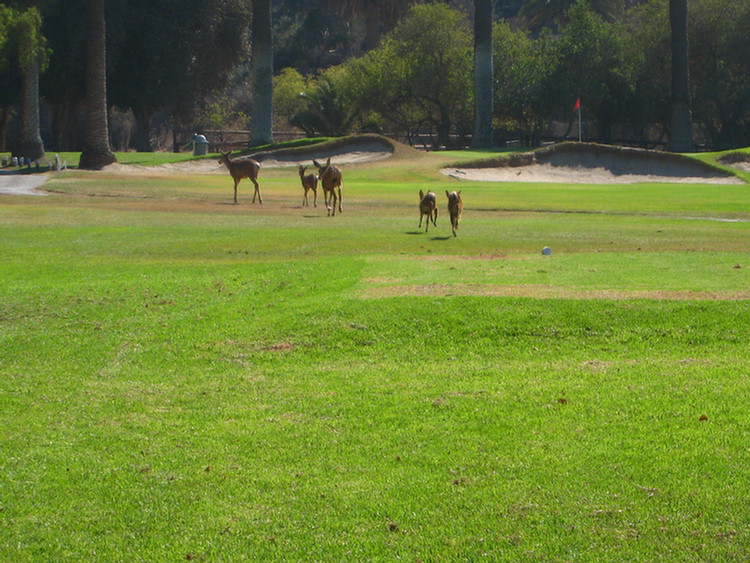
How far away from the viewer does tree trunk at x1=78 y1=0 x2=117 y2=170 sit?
43.4m

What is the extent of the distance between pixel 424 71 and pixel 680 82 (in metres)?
18.0

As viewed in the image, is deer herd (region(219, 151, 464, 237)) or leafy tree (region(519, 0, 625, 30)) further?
leafy tree (region(519, 0, 625, 30))

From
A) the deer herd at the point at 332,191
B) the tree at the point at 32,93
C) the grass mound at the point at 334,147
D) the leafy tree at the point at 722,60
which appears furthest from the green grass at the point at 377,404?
the leafy tree at the point at 722,60

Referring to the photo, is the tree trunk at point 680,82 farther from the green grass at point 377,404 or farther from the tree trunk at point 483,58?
the green grass at point 377,404

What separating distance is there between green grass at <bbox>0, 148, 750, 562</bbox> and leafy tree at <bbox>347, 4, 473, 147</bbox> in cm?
4761

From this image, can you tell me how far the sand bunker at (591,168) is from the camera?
4628 cm

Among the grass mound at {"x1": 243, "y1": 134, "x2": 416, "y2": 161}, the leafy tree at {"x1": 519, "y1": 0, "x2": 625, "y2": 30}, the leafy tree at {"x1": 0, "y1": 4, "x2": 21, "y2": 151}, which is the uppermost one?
the leafy tree at {"x1": 519, "y1": 0, "x2": 625, "y2": 30}

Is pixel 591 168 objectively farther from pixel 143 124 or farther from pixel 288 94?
pixel 288 94

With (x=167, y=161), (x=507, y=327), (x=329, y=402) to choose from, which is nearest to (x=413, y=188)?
(x=167, y=161)

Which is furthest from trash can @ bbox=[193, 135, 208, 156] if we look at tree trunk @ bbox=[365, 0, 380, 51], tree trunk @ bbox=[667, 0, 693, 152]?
tree trunk @ bbox=[667, 0, 693, 152]

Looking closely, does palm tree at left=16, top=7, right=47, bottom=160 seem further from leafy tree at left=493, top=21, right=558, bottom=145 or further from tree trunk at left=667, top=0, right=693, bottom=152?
tree trunk at left=667, top=0, right=693, bottom=152

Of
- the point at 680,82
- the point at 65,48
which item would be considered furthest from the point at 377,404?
the point at 65,48

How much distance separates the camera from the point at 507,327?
36.9ft

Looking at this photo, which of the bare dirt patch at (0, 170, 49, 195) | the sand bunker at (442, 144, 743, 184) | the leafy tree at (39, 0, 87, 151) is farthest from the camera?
the leafy tree at (39, 0, 87, 151)
